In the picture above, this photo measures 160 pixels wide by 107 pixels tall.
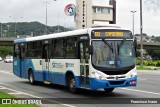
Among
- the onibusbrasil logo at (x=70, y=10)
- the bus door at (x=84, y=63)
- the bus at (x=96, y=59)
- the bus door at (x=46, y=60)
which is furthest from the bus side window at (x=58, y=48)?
the onibusbrasil logo at (x=70, y=10)

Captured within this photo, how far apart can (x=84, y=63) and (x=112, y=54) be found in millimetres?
1283

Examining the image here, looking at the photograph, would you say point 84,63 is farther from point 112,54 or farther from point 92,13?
point 92,13

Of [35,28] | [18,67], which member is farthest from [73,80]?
[35,28]

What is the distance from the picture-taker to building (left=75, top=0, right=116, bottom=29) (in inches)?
3445

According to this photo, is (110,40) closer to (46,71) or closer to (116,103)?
(116,103)

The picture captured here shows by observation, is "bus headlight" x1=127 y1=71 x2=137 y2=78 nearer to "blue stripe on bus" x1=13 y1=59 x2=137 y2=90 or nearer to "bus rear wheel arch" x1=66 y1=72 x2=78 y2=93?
"blue stripe on bus" x1=13 y1=59 x2=137 y2=90

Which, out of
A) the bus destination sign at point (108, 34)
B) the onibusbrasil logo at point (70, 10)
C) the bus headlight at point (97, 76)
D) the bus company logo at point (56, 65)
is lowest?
the bus headlight at point (97, 76)

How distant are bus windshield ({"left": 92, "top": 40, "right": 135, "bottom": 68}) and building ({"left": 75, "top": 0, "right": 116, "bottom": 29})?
68.5 m

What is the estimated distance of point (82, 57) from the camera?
53.5ft

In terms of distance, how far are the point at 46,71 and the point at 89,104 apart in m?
7.32

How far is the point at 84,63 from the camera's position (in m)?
16.0

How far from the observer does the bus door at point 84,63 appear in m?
15.8

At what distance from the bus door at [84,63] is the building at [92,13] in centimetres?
6803

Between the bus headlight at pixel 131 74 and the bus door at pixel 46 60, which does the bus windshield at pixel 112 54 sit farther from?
the bus door at pixel 46 60
